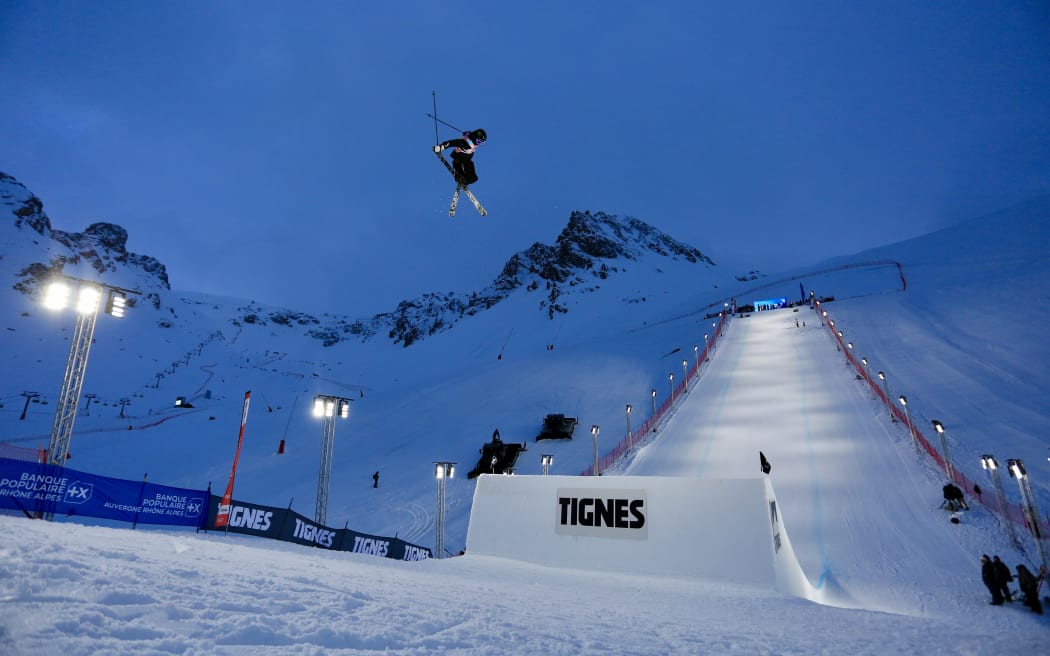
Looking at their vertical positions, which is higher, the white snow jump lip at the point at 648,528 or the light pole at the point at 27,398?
the light pole at the point at 27,398

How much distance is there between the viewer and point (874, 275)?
63.0 m

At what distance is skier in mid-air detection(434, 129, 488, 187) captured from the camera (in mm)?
12831

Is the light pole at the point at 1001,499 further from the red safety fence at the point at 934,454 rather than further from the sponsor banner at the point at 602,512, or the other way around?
the sponsor banner at the point at 602,512

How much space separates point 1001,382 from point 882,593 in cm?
1845

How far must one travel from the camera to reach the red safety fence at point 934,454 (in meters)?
14.1

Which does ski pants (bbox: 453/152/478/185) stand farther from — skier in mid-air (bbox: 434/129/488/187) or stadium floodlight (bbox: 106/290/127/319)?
stadium floodlight (bbox: 106/290/127/319)

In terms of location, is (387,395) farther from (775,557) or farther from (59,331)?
(59,331)

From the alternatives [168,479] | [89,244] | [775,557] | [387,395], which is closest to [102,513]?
[775,557]

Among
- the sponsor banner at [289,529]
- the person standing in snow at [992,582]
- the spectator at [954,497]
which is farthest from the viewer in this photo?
the spectator at [954,497]

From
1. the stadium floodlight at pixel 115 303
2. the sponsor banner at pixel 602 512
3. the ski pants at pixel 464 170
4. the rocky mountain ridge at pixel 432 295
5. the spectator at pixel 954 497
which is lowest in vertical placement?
the sponsor banner at pixel 602 512

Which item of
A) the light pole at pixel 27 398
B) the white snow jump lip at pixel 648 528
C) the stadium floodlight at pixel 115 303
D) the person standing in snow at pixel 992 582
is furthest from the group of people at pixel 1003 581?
the light pole at pixel 27 398

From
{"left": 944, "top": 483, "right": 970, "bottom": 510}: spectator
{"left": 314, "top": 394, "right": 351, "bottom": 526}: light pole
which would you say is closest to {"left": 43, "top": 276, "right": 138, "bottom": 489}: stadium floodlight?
{"left": 314, "top": 394, "right": 351, "bottom": 526}: light pole

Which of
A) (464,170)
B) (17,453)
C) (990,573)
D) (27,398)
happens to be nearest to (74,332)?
(17,453)

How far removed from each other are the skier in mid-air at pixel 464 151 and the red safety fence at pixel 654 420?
14.1m
